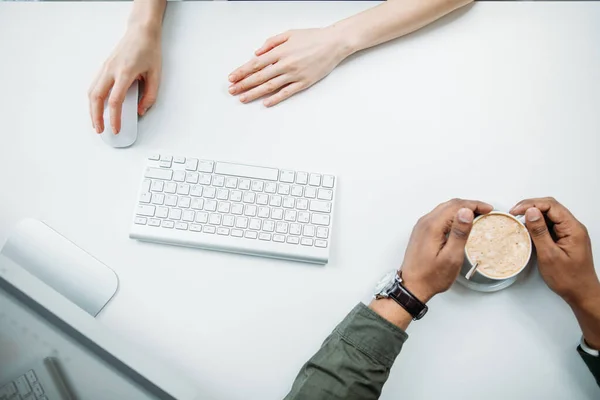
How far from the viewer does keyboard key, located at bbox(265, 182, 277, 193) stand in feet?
2.49

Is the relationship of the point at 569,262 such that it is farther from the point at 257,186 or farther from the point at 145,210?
the point at 145,210

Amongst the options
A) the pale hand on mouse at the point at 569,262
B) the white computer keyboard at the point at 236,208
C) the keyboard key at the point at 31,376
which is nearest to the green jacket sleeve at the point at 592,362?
the pale hand on mouse at the point at 569,262

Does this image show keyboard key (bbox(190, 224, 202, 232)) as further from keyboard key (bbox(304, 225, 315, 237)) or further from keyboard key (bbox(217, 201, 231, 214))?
keyboard key (bbox(304, 225, 315, 237))

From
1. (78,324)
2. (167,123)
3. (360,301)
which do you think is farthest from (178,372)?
(167,123)

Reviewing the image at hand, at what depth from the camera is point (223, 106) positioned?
81 cm

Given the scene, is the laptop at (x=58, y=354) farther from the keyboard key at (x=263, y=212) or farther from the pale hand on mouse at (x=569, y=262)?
the pale hand on mouse at (x=569, y=262)

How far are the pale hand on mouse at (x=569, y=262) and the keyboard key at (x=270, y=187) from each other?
0.39 metres

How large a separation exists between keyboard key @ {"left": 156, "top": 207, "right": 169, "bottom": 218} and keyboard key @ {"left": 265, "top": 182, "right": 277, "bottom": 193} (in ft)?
0.53

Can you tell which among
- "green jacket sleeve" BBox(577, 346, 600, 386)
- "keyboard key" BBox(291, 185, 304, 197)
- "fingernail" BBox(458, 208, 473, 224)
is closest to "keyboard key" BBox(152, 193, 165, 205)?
"keyboard key" BBox(291, 185, 304, 197)

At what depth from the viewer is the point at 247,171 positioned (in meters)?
0.76

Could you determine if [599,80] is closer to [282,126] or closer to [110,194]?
[282,126]

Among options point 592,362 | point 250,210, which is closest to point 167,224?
point 250,210

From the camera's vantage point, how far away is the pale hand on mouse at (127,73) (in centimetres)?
76

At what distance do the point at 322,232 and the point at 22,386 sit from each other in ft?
1.52
